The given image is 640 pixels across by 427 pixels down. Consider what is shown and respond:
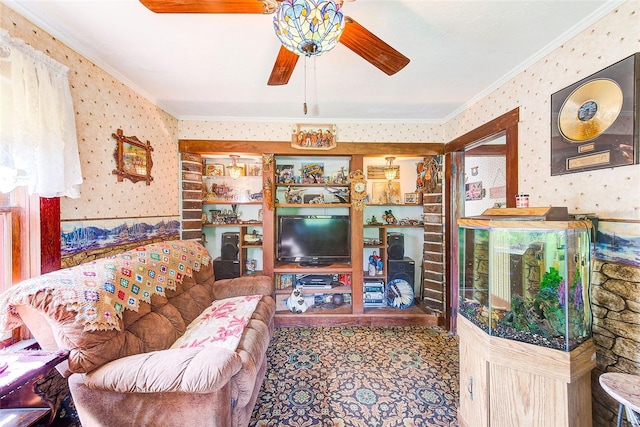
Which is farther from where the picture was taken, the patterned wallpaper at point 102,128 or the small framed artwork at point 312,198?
the small framed artwork at point 312,198

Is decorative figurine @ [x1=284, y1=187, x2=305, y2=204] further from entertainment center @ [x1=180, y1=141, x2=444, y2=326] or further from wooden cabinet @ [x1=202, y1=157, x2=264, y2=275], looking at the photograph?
wooden cabinet @ [x1=202, y1=157, x2=264, y2=275]

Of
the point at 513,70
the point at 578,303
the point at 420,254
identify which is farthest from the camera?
the point at 420,254

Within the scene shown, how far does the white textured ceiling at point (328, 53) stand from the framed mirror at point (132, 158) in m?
0.50

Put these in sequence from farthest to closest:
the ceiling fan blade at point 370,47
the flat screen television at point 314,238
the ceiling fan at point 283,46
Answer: the flat screen television at point 314,238
the ceiling fan blade at point 370,47
the ceiling fan at point 283,46

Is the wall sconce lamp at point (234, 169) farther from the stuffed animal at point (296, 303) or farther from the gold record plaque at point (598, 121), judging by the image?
the gold record plaque at point (598, 121)

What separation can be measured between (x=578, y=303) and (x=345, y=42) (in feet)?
6.04

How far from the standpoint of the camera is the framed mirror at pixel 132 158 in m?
1.97

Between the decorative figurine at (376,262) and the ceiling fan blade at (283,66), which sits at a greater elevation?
the ceiling fan blade at (283,66)

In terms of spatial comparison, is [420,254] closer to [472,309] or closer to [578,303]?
[472,309]

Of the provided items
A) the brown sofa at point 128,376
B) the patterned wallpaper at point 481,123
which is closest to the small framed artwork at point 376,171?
the patterned wallpaper at point 481,123

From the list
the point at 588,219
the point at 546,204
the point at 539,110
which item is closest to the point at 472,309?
the point at 588,219

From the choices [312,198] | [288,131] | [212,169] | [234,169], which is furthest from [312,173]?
[212,169]

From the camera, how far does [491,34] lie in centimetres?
150

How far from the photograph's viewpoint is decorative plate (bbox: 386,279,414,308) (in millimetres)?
3062
